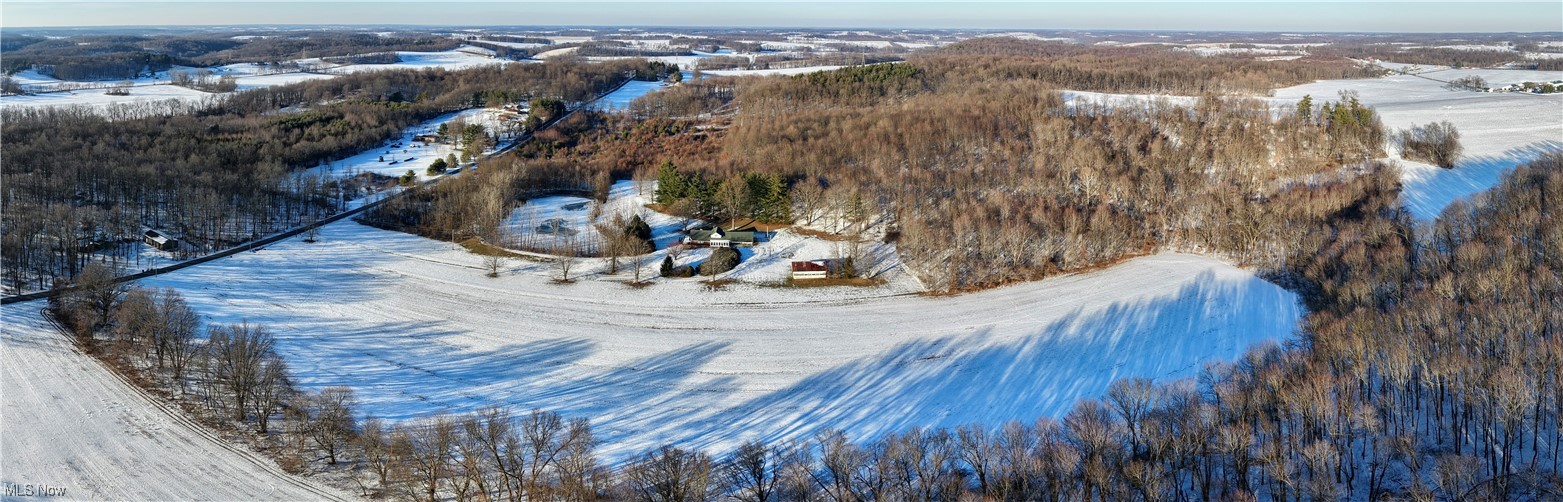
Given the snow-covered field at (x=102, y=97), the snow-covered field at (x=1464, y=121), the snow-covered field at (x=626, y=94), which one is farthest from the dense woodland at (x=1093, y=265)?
the snow-covered field at (x=102, y=97)

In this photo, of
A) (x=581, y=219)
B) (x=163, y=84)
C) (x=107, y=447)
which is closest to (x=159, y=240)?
(x=581, y=219)

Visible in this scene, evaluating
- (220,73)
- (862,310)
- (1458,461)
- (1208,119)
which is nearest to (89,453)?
(862,310)

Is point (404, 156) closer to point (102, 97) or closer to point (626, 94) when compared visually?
point (626, 94)

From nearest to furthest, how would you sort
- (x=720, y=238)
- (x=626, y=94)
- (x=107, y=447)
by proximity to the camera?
(x=107, y=447) < (x=720, y=238) < (x=626, y=94)

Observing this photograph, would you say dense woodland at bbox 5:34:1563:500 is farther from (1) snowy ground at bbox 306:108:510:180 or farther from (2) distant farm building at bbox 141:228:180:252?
(1) snowy ground at bbox 306:108:510:180

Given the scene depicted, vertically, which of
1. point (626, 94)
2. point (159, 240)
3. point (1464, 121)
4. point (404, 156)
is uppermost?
point (626, 94)

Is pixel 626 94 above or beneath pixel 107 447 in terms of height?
above
